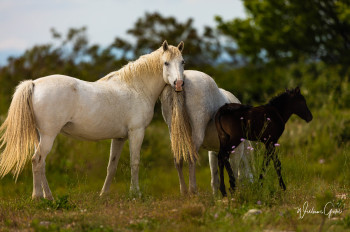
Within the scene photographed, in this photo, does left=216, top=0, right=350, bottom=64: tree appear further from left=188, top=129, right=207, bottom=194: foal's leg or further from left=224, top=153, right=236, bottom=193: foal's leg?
left=224, top=153, right=236, bottom=193: foal's leg

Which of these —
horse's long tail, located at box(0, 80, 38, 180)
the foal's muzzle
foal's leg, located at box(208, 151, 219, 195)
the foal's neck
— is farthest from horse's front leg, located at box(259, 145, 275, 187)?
horse's long tail, located at box(0, 80, 38, 180)

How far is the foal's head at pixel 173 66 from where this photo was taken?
23.0 feet

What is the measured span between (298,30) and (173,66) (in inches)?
682

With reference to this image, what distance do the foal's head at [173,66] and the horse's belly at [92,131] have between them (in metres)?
1.03

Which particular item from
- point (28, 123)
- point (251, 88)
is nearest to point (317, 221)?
point (28, 123)

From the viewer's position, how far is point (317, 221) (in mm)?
5777

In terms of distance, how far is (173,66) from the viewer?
23.4 feet

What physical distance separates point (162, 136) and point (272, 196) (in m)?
6.74

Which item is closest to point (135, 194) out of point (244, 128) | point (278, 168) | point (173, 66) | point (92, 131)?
point (92, 131)

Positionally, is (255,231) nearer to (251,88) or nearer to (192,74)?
(192,74)

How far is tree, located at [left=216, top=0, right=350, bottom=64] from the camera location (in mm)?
22547

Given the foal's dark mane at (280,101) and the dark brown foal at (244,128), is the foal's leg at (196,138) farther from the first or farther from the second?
the foal's dark mane at (280,101)

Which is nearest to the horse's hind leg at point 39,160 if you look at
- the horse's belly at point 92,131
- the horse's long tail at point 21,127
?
the horse's long tail at point 21,127

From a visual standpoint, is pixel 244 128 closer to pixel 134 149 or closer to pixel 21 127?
pixel 134 149
